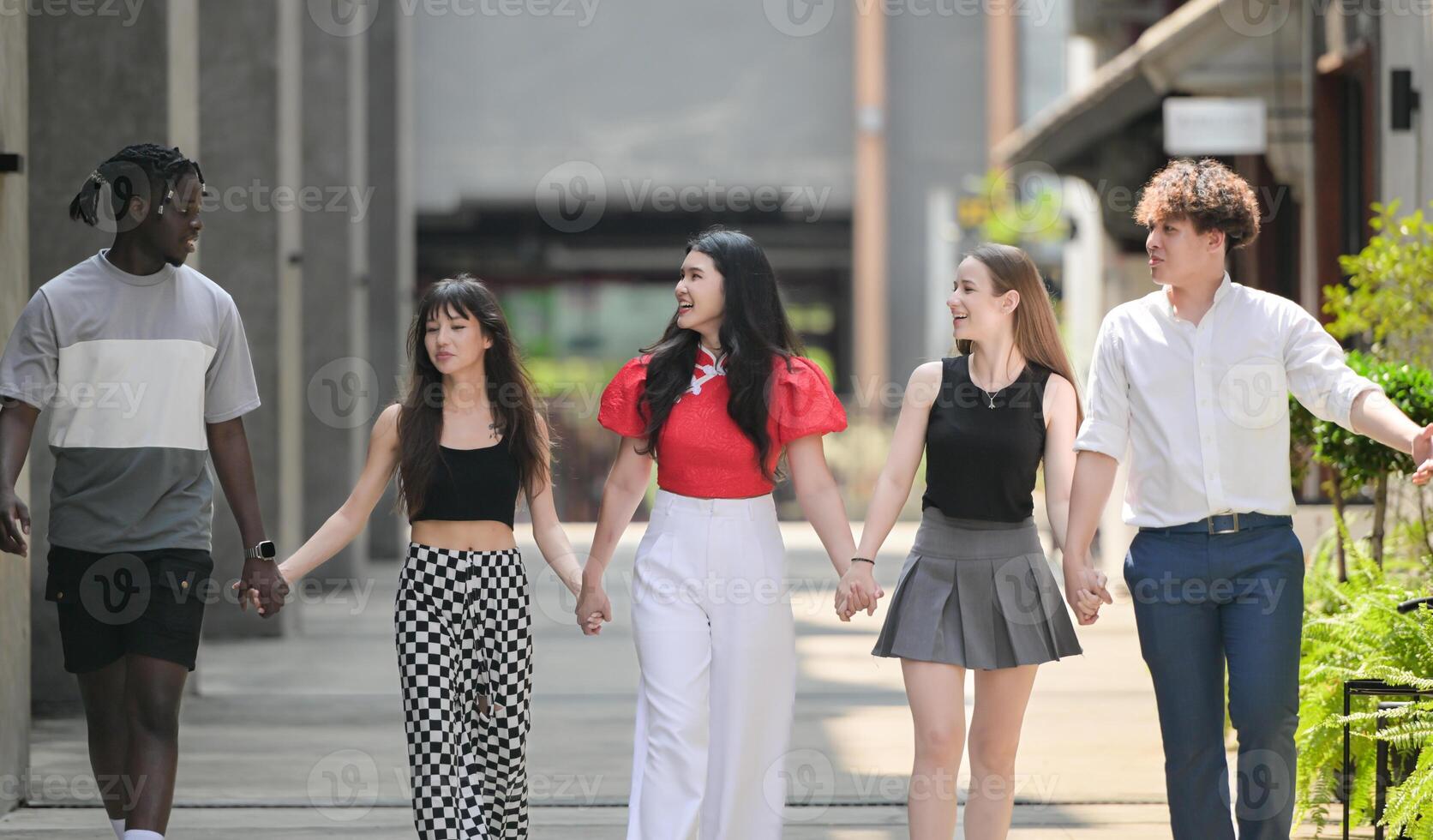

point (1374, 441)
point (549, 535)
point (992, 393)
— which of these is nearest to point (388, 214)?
point (1374, 441)

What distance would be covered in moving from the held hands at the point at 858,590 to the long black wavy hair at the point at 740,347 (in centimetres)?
35

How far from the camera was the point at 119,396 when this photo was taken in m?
5.27

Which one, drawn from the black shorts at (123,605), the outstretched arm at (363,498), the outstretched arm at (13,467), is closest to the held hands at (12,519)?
the outstretched arm at (13,467)

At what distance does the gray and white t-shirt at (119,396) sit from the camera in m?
5.23

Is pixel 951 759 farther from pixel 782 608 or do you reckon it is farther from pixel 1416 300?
pixel 1416 300

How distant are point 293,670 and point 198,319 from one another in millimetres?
6478

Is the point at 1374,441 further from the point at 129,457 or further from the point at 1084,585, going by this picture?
the point at 129,457

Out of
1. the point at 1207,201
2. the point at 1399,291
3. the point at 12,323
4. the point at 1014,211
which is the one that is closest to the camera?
the point at 1207,201

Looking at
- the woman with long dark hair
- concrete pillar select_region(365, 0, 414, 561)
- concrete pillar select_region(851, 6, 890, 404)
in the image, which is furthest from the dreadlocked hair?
concrete pillar select_region(851, 6, 890, 404)

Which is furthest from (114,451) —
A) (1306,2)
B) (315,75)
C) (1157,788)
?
(315,75)

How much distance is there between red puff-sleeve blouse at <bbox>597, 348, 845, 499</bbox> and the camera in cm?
522

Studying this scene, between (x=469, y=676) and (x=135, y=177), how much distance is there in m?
1.64

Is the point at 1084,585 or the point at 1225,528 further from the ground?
the point at 1225,528

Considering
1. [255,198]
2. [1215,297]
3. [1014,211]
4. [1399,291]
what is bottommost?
[1215,297]
